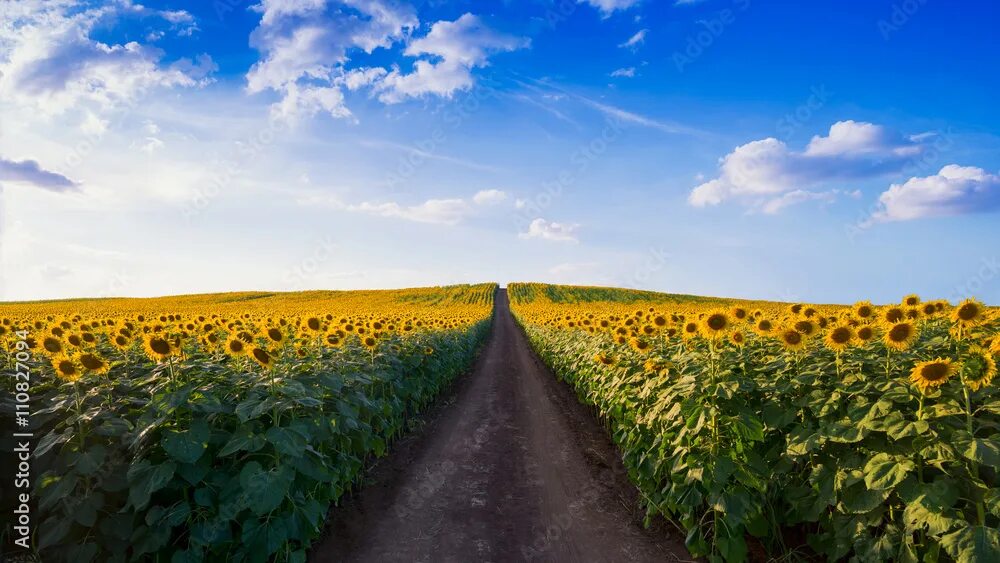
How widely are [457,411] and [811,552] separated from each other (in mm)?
9004

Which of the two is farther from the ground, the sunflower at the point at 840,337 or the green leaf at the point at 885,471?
the sunflower at the point at 840,337

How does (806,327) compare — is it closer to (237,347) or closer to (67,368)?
(237,347)

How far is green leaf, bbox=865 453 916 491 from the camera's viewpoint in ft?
12.3

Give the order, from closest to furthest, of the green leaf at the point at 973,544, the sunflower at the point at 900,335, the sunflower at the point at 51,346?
1. the green leaf at the point at 973,544
2. the sunflower at the point at 900,335
3. the sunflower at the point at 51,346

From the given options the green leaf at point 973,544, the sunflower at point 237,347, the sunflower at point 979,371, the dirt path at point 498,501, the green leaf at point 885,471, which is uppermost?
the sunflower at point 979,371

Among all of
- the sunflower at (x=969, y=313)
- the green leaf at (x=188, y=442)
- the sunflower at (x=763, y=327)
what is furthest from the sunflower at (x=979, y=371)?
the green leaf at (x=188, y=442)

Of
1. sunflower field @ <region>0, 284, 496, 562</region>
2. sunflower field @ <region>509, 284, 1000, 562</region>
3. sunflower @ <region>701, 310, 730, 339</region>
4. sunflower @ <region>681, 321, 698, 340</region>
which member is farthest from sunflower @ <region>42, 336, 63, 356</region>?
sunflower @ <region>681, 321, 698, 340</region>

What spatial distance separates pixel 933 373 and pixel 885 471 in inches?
34.6

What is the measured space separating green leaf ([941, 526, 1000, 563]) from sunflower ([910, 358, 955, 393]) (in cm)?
105

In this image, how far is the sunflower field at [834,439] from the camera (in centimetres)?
375

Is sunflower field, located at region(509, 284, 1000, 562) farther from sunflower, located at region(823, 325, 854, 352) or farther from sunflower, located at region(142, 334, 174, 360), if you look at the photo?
sunflower, located at region(142, 334, 174, 360)

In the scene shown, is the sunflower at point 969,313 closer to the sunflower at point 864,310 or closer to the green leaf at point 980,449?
the sunflower at point 864,310

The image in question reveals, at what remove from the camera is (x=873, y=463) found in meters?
3.99

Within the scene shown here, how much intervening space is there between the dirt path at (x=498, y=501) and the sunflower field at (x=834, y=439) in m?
0.75
